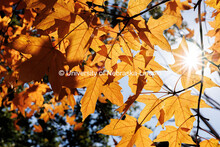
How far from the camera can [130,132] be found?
3.34ft

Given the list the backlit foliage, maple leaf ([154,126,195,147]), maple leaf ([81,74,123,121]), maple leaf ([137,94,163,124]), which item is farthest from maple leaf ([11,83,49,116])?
maple leaf ([154,126,195,147])

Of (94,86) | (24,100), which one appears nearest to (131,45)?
(94,86)

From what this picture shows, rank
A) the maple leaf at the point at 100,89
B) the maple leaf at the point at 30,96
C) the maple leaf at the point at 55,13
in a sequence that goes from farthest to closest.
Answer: the maple leaf at the point at 30,96 → the maple leaf at the point at 100,89 → the maple leaf at the point at 55,13

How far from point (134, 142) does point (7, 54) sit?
5.72ft

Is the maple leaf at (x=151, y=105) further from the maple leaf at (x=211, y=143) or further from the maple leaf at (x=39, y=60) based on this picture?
the maple leaf at (x=39, y=60)

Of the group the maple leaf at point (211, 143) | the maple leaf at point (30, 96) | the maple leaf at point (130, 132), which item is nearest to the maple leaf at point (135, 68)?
the maple leaf at point (130, 132)

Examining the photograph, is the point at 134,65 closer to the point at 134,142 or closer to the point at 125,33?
the point at 125,33

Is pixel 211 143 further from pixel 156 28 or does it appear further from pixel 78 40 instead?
pixel 78 40

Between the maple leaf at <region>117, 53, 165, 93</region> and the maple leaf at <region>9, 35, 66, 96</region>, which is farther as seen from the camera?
the maple leaf at <region>117, 53, 165, 93</region>

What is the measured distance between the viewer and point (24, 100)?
92.9 inches

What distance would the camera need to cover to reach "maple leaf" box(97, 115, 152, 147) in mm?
996

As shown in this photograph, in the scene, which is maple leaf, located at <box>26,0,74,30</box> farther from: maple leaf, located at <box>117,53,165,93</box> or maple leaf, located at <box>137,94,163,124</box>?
maple leaf, located at <box>137,94,163,124</box>

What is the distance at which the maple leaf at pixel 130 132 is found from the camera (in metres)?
Result: 1.00

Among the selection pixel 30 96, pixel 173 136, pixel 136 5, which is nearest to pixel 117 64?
pixel 136 5
